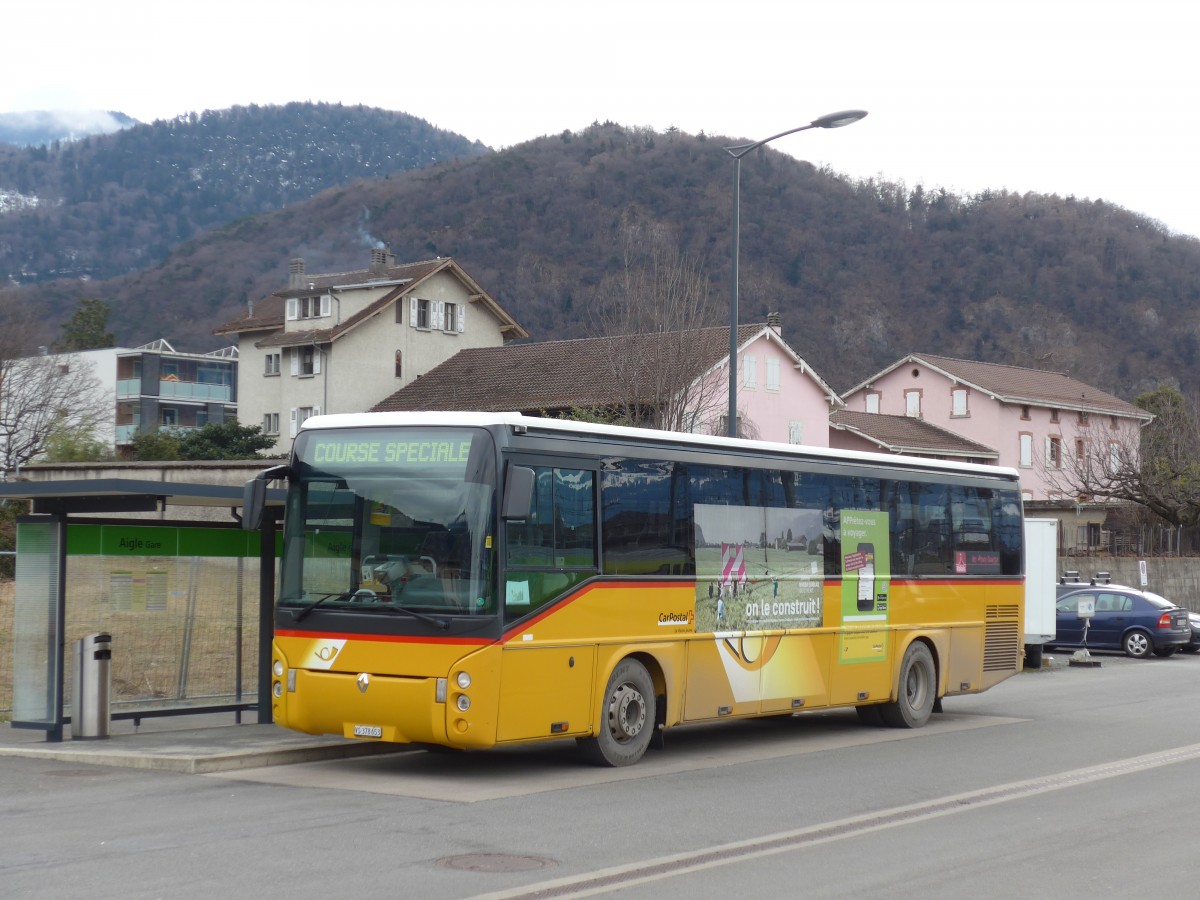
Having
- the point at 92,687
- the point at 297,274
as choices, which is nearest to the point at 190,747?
the point at 92,687

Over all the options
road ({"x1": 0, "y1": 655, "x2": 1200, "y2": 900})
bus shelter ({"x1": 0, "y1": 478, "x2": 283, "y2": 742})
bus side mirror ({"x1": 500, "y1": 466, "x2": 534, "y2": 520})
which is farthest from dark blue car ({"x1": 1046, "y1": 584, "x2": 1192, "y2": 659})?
bus side mirror ({"x1": 500, "y1": 466, "x2": 534, "y2": 520})

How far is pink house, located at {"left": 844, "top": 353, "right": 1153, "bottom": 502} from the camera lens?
81.8 metres

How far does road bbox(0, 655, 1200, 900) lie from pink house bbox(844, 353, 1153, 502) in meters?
66.7

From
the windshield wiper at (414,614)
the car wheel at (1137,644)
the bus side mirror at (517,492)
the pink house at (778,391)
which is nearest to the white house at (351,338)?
the pink house at (778,391)

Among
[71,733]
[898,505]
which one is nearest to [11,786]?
[71,733]

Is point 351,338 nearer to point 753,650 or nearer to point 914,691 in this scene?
point 914,691

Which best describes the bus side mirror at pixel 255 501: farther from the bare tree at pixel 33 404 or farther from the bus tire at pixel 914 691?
the bare tree at pixel 33 404

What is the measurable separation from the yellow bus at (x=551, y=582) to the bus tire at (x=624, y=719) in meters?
0.02

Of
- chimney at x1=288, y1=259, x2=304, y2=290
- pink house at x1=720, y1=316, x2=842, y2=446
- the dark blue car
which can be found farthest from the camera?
chimney at x1=288, y1=259, x2=304, y2=290

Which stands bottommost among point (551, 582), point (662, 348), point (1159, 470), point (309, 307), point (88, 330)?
point (551, 582)

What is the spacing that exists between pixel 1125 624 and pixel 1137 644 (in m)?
0.49

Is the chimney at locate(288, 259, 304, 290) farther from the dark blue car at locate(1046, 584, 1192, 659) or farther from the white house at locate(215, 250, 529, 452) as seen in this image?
the dark blue car at locate(1046, 584, 1192, 659)

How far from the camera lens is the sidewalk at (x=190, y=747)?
43.0 feet

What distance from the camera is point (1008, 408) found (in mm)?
82062
